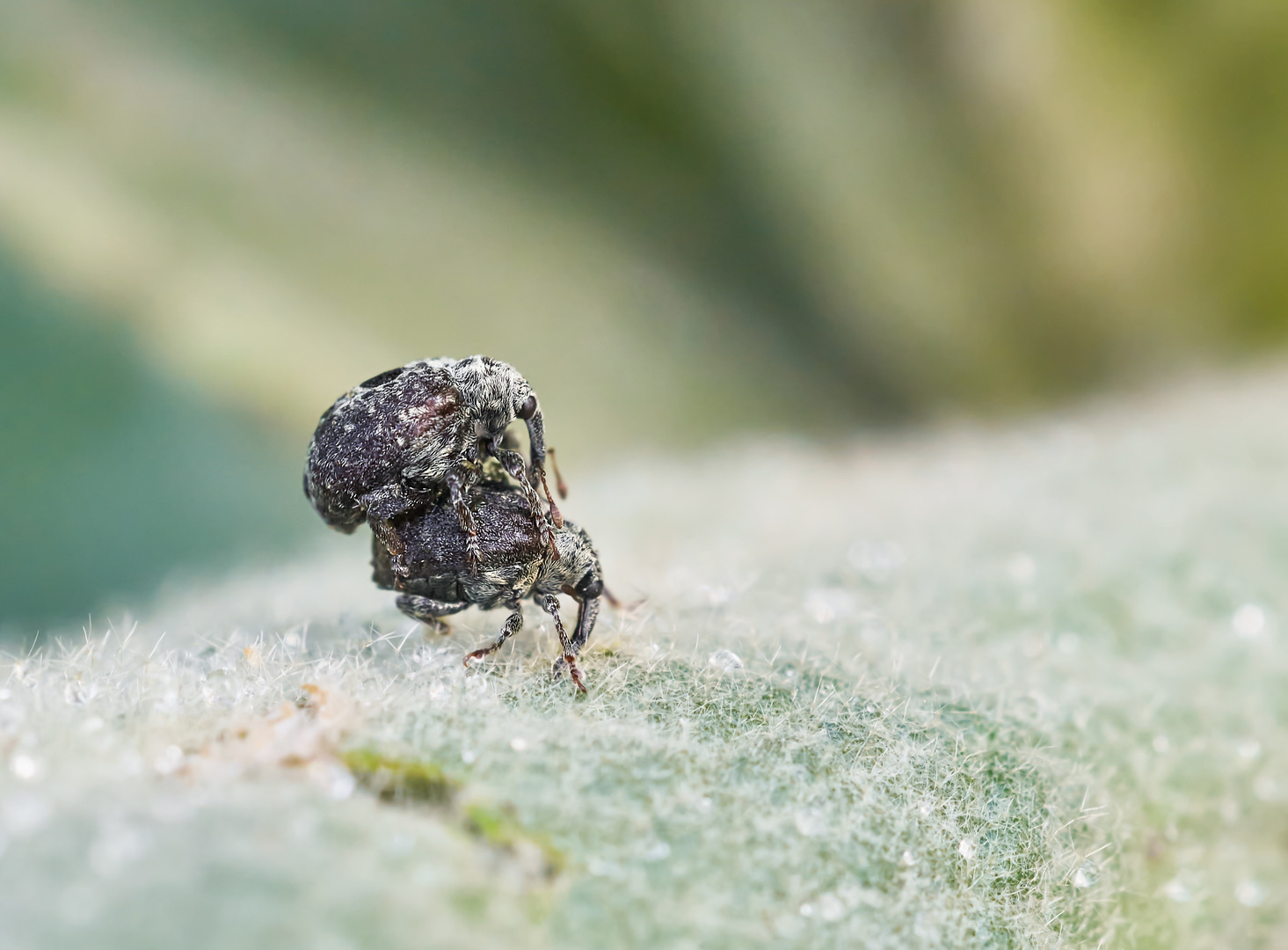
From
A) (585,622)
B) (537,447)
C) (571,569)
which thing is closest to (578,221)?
(537,447)

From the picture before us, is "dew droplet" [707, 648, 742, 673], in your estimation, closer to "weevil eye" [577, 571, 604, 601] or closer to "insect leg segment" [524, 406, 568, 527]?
"weevil eye" [577, 571, 604, 601]

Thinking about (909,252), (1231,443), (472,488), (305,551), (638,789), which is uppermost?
(909,252)

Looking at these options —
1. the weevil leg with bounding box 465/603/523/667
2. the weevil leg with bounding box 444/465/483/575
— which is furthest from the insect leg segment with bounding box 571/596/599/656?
the weevil leg with bounding box 444/465/483/575

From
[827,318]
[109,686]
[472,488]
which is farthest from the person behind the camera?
[827,318]

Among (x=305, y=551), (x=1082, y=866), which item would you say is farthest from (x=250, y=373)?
(x=1082, y=866)

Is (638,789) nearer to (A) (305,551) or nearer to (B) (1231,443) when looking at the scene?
(A) (305,551)

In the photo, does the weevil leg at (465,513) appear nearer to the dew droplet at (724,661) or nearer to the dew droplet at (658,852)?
the dew droplet at (724,661)

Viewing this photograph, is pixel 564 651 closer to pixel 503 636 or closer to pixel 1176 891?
Answer: pixel 503 636
